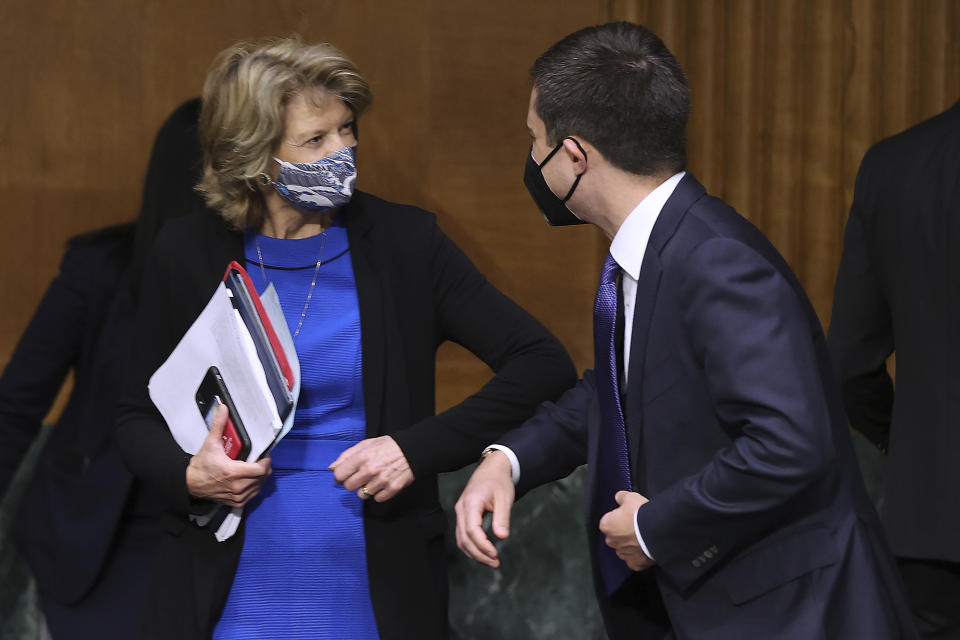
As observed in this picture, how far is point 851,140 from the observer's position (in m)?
3.92

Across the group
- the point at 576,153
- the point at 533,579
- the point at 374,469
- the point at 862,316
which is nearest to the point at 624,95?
the point at 576,153

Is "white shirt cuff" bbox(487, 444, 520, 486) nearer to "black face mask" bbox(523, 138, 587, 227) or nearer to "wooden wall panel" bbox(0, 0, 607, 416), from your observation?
"black face mask" bbox(523, 138, 587, 227)

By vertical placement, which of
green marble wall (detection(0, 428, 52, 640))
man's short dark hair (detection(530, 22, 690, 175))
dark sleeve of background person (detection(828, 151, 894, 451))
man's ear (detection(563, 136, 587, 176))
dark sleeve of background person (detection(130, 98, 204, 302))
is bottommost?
green marble wall (detection(0, 428, 52, 640))

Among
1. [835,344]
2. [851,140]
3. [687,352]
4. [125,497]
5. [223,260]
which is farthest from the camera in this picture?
[851,140]

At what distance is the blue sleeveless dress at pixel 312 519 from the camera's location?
2.04 m

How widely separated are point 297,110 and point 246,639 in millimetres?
897

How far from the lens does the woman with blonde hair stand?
204 centimetres

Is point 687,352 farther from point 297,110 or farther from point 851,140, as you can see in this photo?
point 851,140

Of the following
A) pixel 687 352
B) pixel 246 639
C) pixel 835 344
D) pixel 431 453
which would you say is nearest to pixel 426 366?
pixel 431 453

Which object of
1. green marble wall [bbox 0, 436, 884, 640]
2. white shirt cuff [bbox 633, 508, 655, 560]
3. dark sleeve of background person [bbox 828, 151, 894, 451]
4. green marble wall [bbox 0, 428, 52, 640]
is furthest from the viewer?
green marble wall [bbox 0, 436, 884, 640]

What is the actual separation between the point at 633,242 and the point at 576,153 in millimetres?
154

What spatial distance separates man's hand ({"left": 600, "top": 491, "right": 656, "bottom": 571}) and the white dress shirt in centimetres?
18

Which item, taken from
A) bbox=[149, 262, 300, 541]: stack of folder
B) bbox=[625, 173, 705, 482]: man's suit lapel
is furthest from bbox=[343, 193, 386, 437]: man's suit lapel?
bbox=[625, 173, 705, 482]: man's suit lapel

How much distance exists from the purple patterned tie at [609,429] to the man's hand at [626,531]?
82 mm
